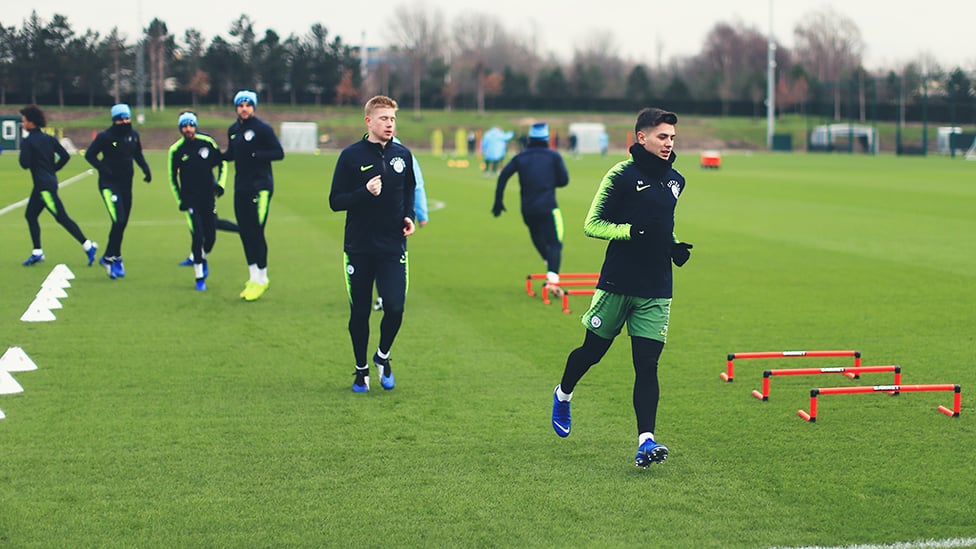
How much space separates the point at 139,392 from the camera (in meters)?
8.20

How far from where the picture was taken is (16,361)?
8.85 m

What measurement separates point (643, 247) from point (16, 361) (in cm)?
538

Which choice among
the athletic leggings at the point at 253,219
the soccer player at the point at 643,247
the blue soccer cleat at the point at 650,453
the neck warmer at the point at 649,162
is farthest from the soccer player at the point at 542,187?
the blue soccer cleat at the point at 650,453

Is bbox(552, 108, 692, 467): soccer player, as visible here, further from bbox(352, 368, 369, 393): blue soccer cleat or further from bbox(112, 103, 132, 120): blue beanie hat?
bbox(112, 103, 132, 120): blue beanie hat

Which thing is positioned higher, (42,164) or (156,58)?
(156,58)

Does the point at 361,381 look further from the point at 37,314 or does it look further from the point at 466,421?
the point at 37,314

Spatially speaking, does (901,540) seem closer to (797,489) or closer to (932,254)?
(797,489)

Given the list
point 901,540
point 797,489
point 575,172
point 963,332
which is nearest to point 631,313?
point 797,489

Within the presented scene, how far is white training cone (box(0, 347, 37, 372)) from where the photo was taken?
8750mm

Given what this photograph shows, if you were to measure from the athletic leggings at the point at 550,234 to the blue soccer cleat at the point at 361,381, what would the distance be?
193 inches

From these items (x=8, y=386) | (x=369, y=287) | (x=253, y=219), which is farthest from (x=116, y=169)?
(x=369, y=287)

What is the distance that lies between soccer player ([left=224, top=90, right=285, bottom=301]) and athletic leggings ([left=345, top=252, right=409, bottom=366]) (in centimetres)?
434

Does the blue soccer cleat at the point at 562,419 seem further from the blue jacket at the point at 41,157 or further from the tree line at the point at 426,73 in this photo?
the tree line at the point at 426,73

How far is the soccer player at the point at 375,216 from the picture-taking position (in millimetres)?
7988
